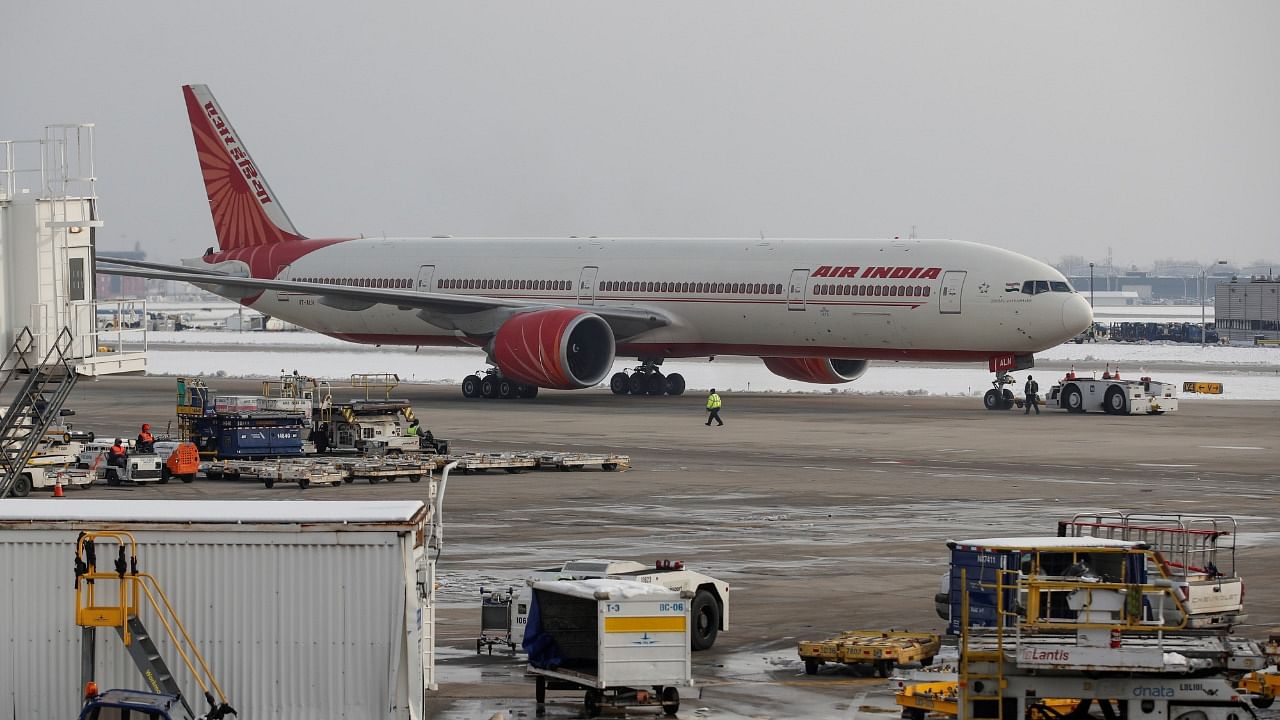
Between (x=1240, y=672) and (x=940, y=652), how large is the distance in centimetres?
449

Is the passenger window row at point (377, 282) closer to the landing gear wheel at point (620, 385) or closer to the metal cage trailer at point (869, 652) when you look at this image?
the landing gear wheel at point (620, 385)

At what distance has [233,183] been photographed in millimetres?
68375

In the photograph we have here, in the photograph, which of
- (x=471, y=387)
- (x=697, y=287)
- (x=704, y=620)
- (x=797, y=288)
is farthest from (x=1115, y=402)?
(x=704, y=620)

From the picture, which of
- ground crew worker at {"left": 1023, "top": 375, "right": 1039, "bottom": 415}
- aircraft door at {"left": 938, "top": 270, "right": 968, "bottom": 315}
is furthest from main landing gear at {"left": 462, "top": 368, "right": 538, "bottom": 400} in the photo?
ground crew worker at {"left": 1023, "top": 375, "right": 1039, "bottom": 415}

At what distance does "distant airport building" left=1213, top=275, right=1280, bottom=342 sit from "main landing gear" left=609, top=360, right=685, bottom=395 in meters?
71.9

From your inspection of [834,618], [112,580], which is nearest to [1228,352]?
[834,618]

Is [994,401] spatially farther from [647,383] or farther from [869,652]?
[869,652]

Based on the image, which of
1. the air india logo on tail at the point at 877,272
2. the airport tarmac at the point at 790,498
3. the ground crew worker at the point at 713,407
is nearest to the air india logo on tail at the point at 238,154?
the airport tarmac at the point at 790,498

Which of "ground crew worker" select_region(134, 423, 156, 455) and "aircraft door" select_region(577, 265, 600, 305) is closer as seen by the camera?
"ground crew worker" select_region(134, 423, 156, 455)

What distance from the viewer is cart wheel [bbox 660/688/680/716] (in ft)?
57.6

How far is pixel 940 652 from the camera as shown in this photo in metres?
20.0

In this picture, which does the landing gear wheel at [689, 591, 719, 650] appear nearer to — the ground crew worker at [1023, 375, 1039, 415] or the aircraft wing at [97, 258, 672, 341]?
the ground crew worker at [1023, 375, 1039, 415]

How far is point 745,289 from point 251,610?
133ft

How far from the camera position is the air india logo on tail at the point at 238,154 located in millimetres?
67938
